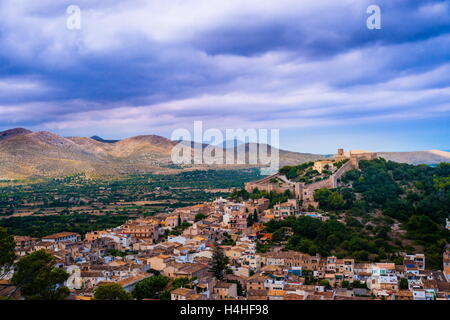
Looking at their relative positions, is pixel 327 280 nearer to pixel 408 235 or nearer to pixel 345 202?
pixel 408 235

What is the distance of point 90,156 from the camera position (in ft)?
254

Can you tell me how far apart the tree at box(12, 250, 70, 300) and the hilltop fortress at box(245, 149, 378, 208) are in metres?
13.0

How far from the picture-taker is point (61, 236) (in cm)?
1661

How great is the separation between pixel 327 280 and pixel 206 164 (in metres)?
60.1

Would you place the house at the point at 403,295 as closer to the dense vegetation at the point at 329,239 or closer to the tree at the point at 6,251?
the dense vegetation at the point at 329,239

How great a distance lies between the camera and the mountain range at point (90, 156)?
57.3 meters

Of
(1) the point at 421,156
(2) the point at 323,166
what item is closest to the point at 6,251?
(2) the point at 323,166

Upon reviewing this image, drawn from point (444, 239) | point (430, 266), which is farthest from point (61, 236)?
point (444, 239)

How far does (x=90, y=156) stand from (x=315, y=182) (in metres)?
61.5

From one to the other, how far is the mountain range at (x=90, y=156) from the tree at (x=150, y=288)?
45.9 m

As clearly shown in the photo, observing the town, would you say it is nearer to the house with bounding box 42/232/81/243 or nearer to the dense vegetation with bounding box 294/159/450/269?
the house with bounding box 42/232/81/243

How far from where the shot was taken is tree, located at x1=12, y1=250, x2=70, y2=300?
28.6 feet

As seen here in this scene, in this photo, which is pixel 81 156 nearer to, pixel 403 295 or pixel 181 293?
pixel 181 293

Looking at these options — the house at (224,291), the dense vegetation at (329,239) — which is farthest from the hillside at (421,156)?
the house at (224,291)
